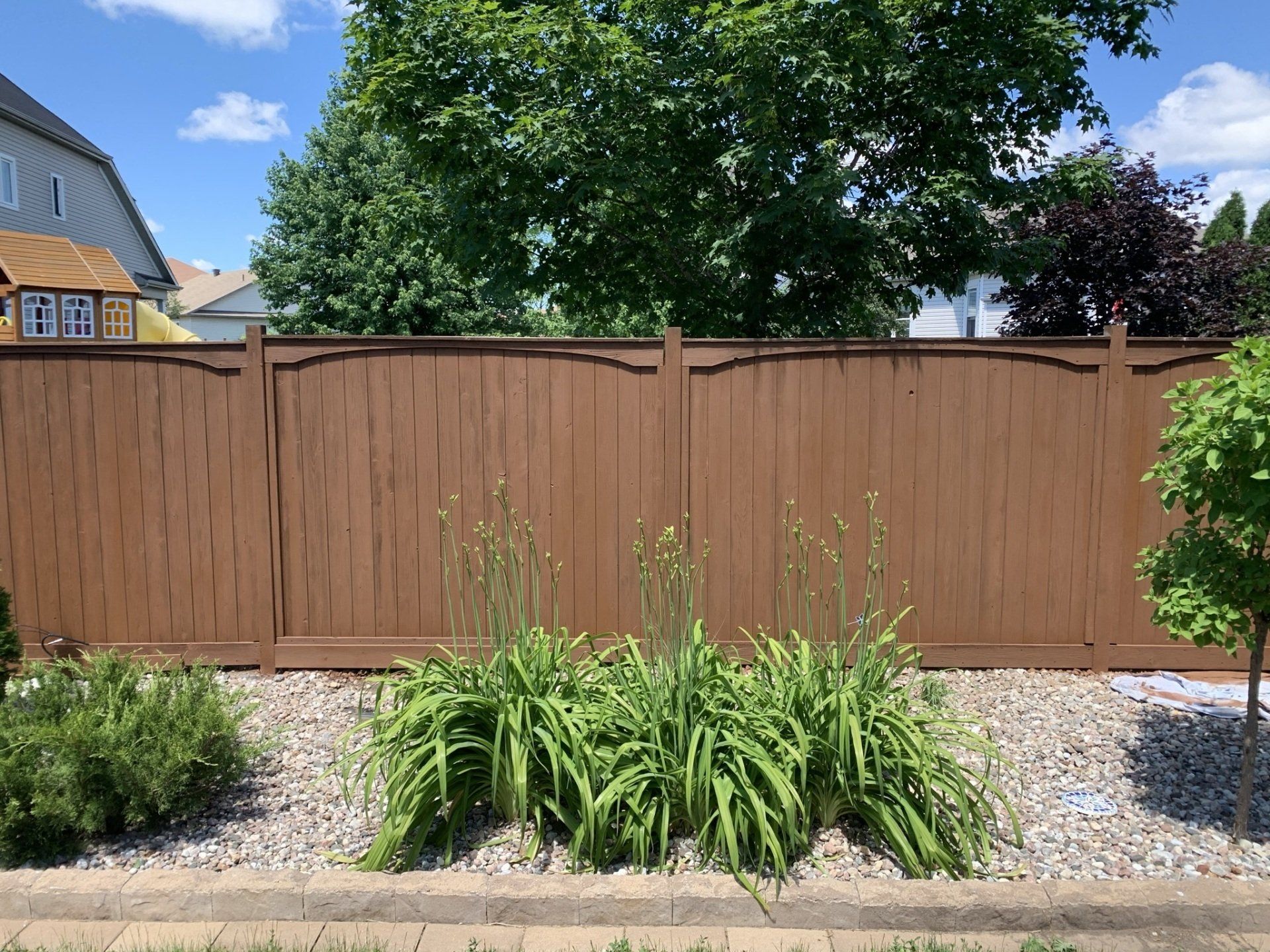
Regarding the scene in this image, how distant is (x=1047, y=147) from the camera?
22.1 ft

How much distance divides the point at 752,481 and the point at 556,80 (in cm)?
333

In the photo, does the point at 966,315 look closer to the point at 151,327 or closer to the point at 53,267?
the point at 151,327

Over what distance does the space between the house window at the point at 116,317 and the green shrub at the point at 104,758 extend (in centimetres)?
1225

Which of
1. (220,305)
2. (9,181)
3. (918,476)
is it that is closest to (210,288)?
(220,305)

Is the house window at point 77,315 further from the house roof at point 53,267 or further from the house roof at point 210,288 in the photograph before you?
the house roof at point 210,288

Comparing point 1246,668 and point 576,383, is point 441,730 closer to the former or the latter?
point 576,383

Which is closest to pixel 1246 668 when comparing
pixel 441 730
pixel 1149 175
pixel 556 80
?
pixel 441 730

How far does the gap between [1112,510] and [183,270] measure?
6315 cm

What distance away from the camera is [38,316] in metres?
12.8

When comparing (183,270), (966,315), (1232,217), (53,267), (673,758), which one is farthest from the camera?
(183,270)

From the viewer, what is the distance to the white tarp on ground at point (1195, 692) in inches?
167

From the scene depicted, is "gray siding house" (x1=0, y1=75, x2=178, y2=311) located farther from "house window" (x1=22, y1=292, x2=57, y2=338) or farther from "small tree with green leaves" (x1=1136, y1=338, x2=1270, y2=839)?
"small tree with green leaves" (x1=1136, y1=338, x2=1270, y2=839)

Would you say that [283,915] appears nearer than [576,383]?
Yes

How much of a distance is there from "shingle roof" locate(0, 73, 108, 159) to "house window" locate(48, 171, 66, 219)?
39.5 inches
